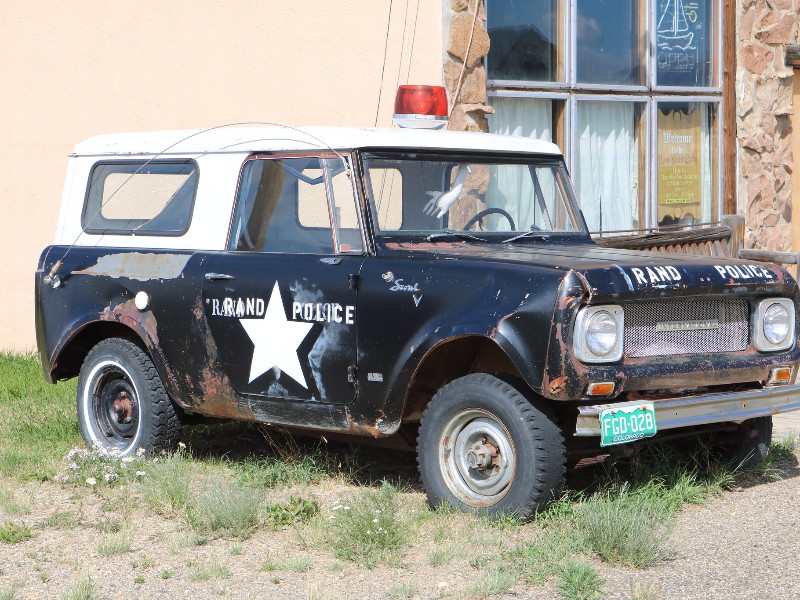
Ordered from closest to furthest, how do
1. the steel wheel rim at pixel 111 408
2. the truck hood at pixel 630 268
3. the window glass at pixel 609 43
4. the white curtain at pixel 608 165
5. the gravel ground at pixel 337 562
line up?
the gravel ground at pixel 337 562, the truck hood at pixel 630 268, the steel wheel rim at pixel 111 408, the window glass at pixel 609 43, the white curtain at pixel 608 165

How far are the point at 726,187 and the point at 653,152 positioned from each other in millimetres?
947

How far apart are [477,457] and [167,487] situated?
1.53 meters

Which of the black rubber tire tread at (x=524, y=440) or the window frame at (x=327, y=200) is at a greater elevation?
the window frame at (x=327, y=200)

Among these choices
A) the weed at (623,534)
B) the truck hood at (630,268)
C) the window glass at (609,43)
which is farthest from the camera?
the window glass at (609,43)

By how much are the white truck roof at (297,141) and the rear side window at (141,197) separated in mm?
94

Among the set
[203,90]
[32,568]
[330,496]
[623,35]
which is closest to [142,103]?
[203,90]

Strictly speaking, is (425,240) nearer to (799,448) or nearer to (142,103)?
(799,448)

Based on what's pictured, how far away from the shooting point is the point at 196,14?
10133 millimetres

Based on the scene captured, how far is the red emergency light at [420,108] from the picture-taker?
718cm

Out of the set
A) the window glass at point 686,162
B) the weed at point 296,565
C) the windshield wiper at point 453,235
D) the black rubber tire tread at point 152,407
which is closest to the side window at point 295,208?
the windshield wiper at point 453,235

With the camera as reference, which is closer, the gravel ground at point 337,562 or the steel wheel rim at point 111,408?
the gravel ground at point 337,562

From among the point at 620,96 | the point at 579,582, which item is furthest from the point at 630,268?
the point at 620,96

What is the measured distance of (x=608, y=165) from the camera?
1120cm

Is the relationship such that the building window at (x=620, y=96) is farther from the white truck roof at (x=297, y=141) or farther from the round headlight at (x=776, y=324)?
the round headlight at (x=776, y=324)
